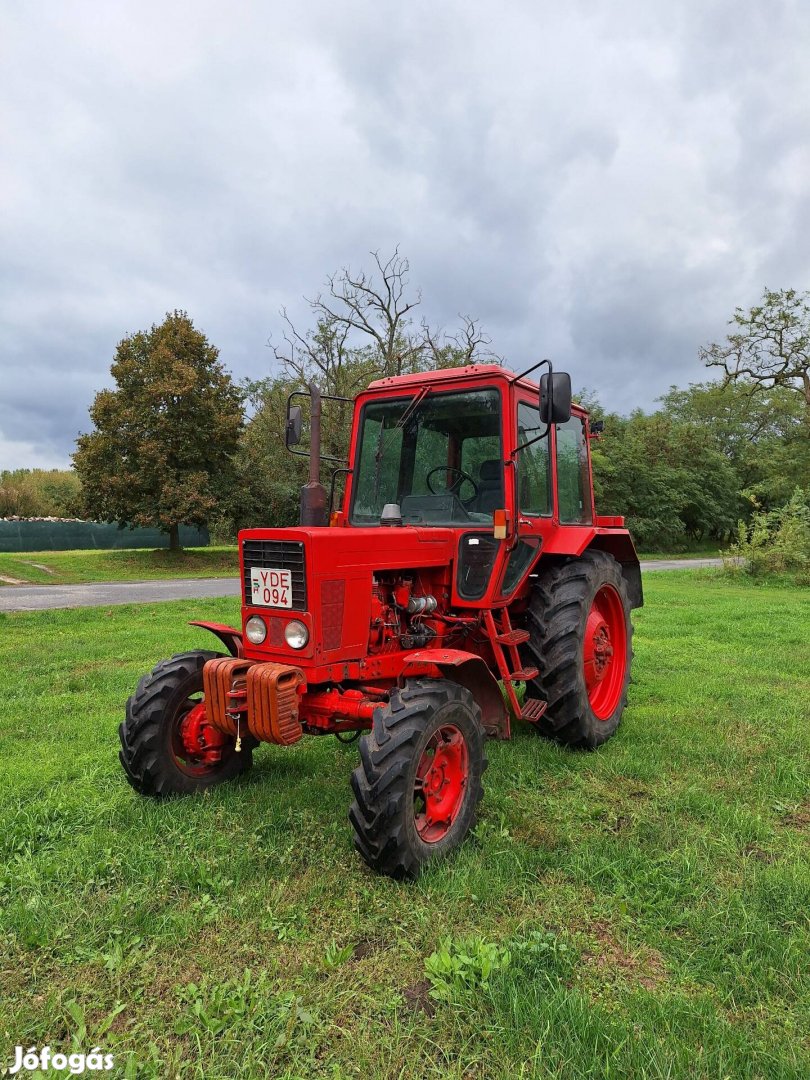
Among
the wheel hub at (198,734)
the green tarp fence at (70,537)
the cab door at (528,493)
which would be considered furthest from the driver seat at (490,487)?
the green tarp fence at (70,537)

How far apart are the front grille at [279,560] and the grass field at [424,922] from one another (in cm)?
109

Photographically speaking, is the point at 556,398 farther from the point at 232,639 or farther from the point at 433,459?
the point at 232,639

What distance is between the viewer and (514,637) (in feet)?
13.8

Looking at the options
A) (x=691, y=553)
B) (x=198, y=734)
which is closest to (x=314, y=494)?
(x=198, y=734)

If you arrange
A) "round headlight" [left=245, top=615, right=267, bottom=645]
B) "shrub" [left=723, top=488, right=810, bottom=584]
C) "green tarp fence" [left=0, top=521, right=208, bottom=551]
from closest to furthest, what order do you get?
"round headlight" [left=245, top=615, right=267, bottom=645]
"shrub" [left=723, top=488, right=810, bottom=584]
"green tarp fence" [left=0, top=521, right=208, bottom=551]

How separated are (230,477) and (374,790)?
68.4 feet

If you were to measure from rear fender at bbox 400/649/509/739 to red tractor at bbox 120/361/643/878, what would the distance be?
0.04 ft

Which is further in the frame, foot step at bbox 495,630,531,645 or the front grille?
foot step at bbox 495,630,531,645

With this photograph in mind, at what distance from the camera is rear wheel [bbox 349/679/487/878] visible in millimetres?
2730

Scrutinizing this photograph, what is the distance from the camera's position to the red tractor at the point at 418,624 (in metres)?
3.07

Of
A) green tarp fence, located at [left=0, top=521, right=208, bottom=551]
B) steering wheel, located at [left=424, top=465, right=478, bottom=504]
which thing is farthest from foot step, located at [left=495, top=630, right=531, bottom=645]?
A: green tarp fence, located at [left=0, top=521, right=208, bottom=551]

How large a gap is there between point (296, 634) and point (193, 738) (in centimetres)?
92

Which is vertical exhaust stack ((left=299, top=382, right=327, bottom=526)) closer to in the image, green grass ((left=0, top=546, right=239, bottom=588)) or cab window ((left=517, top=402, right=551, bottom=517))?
cab window ((left=517, top=402, right=551, bottom=517))

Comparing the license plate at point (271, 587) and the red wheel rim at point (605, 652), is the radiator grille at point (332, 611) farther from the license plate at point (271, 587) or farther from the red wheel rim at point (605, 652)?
the red wheel rim at point (605, 652)
